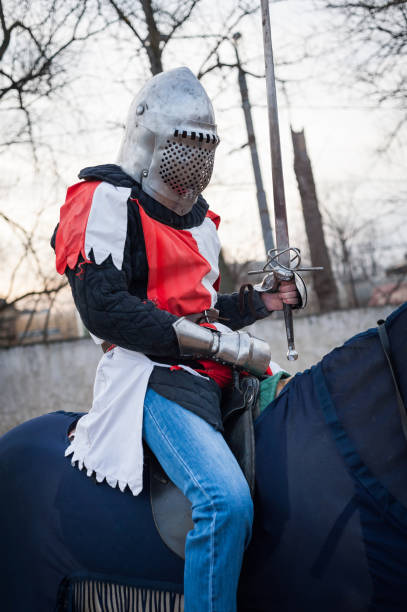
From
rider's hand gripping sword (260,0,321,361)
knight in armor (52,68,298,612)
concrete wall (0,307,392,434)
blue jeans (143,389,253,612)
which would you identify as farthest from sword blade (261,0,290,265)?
concrete wall (0,307,392,434)

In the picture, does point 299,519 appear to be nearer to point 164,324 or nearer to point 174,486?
point 174,486

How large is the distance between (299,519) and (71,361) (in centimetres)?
579

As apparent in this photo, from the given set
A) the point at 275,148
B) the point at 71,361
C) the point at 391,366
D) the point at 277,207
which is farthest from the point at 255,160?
the point at 391,366

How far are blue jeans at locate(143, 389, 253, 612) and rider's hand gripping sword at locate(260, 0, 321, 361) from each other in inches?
23.0

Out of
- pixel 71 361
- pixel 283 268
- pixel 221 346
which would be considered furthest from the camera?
pixel 71 361

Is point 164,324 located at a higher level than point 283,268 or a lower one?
lower

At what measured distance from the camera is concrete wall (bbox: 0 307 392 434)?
6547mm

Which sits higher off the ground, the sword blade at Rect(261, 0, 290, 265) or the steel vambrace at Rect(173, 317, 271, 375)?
the sword blade at Rect(261, 0, 290, 265)

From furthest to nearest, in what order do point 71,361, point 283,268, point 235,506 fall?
point 71,361 < point 283,268 < point 235,506

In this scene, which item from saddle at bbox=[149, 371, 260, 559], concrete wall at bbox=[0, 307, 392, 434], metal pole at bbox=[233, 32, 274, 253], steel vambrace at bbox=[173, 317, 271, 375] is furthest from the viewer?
metal pole at bbox=[233, 32, 274, 253]

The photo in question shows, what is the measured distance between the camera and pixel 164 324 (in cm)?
187

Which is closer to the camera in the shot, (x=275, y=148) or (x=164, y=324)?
(x=164, y=324)

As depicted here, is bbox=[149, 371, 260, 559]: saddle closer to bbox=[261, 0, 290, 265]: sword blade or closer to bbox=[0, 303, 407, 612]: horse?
bbox=[0, 303, 407, 612]: horse

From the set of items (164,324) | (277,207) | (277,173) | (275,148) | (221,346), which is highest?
(275,148)
